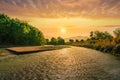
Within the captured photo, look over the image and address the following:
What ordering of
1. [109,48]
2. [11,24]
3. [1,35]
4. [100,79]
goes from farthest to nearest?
[11,24], [1,35], [109,48], [100,79]

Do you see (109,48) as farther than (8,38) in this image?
No

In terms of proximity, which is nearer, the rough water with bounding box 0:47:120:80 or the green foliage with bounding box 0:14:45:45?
the rough water with bounding box 0:47:120:80

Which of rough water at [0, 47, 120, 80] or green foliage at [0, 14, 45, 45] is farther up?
green foliage at [0, 14, 45, 45]

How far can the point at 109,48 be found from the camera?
61594 mm

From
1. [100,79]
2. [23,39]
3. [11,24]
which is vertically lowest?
[100,79]

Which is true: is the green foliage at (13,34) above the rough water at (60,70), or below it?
above

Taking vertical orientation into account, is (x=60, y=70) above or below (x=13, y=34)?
below

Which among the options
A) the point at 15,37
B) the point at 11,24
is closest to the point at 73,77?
the point at 15,37

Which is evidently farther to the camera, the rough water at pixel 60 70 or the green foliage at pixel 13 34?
the green foliage at pixel 13 34

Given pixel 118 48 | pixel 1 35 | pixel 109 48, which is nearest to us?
pixel 118 48

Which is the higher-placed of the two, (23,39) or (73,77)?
(23,39)

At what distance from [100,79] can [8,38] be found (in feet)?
297

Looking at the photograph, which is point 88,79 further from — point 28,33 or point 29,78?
point 28,33

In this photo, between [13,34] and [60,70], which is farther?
[13,34]
